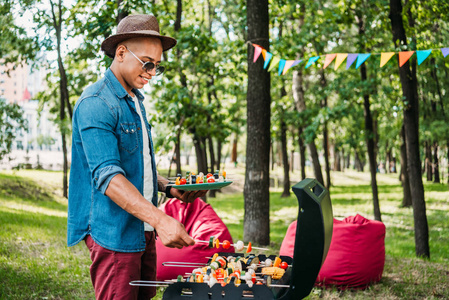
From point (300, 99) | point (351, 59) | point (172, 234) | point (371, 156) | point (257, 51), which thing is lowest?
point (172, 234)

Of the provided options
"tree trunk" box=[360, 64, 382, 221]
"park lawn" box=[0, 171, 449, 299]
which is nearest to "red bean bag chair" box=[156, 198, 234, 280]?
"park lawn" box=[0, 171, 449, 299]

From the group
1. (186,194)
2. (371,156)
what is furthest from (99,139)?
(371,156)

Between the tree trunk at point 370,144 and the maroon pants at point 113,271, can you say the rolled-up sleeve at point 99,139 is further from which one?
the tree trunk at point 370,144

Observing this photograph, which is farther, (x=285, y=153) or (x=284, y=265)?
(x=285, y=153)

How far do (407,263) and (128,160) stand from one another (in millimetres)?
5539

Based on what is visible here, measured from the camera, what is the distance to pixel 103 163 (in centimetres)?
202

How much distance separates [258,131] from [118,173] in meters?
5.33

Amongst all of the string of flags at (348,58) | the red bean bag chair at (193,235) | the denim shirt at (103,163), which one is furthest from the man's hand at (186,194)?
the string of flags at (348,58)

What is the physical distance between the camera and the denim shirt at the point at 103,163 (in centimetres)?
204

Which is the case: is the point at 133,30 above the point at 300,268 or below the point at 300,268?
above

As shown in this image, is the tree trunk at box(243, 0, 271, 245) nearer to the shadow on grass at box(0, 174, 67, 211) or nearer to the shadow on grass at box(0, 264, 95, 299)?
the shadow on grass at box(0, 264, 95, 299)

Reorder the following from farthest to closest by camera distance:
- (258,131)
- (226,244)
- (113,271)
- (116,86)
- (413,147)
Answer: (258,131)
(413,147)
(226,244)
(116,86)
(113,271)

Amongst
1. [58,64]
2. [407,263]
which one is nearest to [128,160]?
[407,263]

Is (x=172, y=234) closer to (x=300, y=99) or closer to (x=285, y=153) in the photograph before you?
(x=300, y=99)
